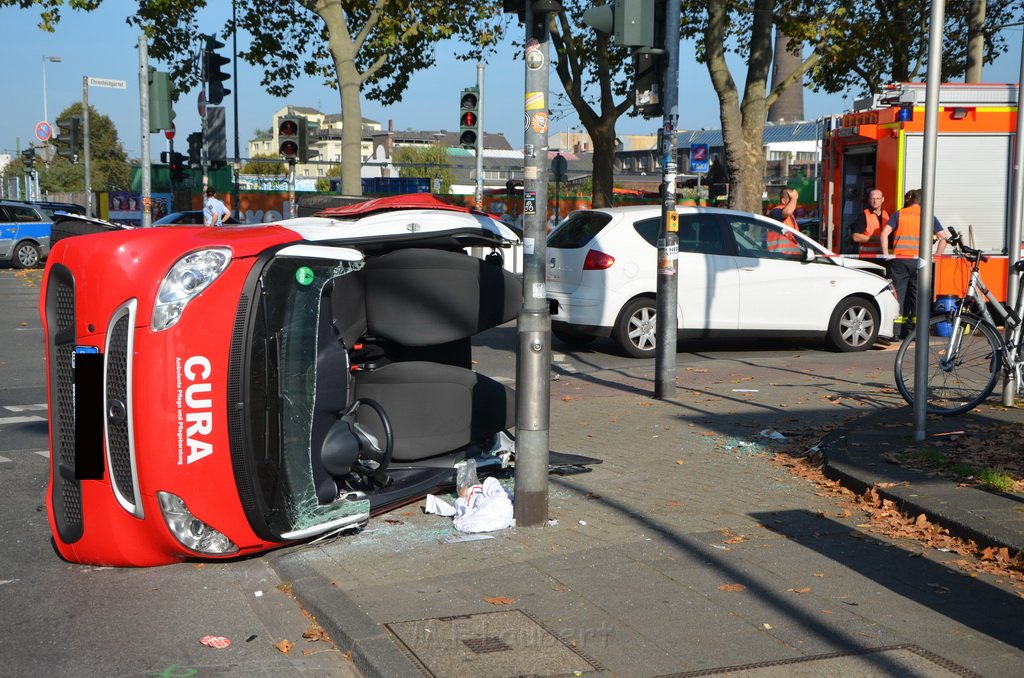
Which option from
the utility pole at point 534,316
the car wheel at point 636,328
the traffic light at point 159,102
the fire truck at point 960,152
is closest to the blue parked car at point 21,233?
the traffic light at point 159,102

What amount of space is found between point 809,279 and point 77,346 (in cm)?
997

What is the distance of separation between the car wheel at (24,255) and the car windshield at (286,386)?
26.7 metres

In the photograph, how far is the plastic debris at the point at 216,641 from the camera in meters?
4.42

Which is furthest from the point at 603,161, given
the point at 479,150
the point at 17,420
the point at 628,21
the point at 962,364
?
the point at 17,420

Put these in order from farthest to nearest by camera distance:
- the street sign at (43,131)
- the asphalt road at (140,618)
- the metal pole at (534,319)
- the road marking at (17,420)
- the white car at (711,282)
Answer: the street sign at (43,131) → the white car at (711,282) → the road marking at (17,420) → the metal pole at (534,319) → the asphalt road at (140,618)

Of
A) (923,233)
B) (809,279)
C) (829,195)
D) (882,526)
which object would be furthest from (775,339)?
(882,526)

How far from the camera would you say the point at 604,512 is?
20.1ft

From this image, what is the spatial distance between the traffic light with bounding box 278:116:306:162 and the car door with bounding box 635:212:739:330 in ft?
30.9

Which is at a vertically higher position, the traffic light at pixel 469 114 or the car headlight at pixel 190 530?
the traffic light at pixel 469 114

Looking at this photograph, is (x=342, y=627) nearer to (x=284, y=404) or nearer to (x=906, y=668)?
(x=284, y=404)

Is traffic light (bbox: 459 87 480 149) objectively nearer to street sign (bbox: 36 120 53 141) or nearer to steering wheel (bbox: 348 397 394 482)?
steering wheel (bbox: 348 397 394 482)

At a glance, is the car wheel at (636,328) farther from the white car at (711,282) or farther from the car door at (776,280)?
the car door at (776,280)

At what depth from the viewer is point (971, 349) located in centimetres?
847

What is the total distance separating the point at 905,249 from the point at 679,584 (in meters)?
10.9
